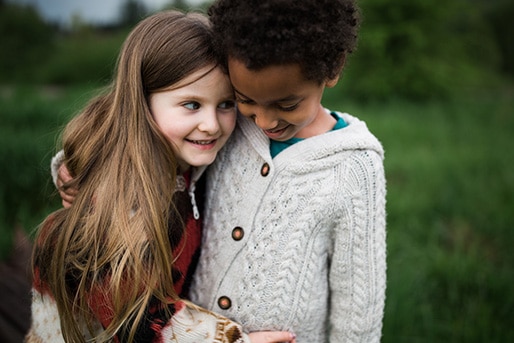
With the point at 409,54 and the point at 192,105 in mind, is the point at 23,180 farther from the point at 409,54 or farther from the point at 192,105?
the point at 409,54

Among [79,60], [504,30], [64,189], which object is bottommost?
[64,189]

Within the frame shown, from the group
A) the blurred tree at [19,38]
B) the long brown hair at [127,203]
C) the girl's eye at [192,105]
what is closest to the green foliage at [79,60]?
the blurred tree at [19,38]

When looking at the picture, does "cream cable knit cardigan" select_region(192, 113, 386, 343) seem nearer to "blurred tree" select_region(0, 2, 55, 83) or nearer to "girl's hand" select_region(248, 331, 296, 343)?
"girl's hand" select_region(248, 331, 296, 343)

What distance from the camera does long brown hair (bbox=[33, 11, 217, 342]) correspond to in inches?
52.0

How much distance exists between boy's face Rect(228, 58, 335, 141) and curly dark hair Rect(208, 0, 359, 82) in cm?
2

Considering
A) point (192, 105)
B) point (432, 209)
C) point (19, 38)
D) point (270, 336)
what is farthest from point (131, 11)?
point (270, 336)

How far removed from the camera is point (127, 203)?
1.37 m

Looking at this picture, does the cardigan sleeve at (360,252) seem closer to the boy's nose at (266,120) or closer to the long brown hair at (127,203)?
the boy's nose at (266,120)

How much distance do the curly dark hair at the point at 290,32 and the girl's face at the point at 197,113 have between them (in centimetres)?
18

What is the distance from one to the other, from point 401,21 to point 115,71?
20.9ft

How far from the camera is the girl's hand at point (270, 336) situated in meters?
1.40

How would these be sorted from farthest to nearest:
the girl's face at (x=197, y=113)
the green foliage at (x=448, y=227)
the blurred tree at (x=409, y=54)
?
the blurred tree at (x=409, y=54), the green foliage at (x=448, y=227), the girl's face at (x=197, y=113)

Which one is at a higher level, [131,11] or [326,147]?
[131,11]

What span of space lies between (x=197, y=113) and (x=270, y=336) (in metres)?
0.73
